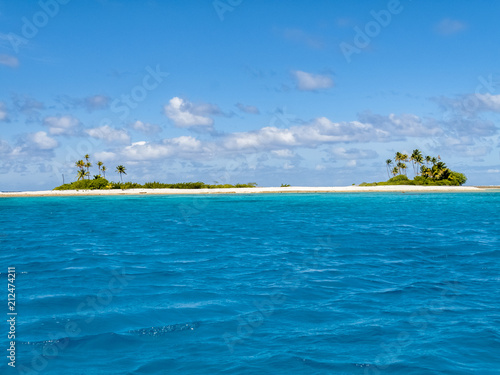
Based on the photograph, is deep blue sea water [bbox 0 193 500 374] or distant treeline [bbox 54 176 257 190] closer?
deep blue sea water [bbox 0 193 500 374]

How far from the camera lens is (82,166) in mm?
170375

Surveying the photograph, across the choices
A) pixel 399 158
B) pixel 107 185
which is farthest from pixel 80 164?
pixel 399 158

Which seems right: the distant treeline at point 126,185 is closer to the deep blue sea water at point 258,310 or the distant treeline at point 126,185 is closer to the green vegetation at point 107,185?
the green vegetation at point 107,185

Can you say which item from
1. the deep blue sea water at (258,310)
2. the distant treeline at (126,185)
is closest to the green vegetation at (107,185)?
the distant treeline at (126,185)

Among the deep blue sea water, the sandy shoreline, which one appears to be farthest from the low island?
the deep blue sea water

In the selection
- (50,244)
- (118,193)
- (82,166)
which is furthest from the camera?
(82,166)

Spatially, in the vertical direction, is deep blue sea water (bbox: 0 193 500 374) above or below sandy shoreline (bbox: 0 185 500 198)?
below

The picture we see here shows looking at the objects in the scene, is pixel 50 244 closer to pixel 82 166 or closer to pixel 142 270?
pixel 142 270

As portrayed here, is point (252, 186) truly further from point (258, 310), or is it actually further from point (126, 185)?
point (258, 310)

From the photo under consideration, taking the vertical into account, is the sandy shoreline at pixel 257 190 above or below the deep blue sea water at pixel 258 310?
above

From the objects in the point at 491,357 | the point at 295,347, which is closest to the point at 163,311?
the point at 295,347

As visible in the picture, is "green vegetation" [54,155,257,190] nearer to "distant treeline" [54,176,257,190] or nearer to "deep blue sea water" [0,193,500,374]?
"distant treeline" [54,176,257,190]

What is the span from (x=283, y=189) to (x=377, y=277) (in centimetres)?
14680

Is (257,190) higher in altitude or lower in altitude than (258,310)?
higher
